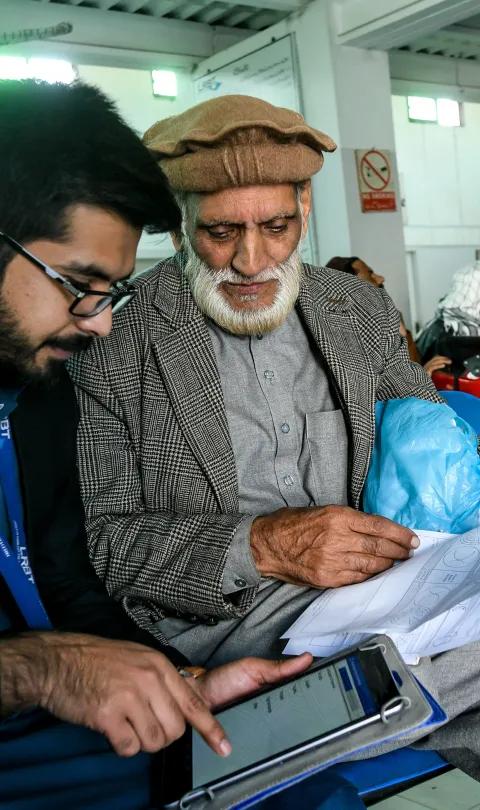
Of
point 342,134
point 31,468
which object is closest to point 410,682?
point 31,468

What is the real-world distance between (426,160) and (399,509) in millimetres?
14272

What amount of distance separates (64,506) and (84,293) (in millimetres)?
513

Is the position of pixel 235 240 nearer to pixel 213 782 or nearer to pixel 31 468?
pixel 31 468

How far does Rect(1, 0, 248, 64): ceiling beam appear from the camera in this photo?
26.2ft

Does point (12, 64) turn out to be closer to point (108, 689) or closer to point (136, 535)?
point (136, 535)

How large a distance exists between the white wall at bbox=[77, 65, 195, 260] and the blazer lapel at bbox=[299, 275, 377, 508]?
7.72 metres

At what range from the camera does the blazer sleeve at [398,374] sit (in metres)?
2.14

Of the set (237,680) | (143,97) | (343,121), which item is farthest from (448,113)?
(237,680)

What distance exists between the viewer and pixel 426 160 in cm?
1495

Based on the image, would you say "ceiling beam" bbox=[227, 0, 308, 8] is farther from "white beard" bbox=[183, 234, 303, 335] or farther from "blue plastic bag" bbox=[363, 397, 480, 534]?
"blue plastic bag" bbox=[363, 397, 480, 534]

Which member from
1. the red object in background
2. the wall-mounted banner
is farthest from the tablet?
the wall-mounted banner

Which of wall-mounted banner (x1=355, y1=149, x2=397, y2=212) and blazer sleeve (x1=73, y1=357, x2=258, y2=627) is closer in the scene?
blazer sleeve (x1=73, y1=357, x2=258, y2=627)

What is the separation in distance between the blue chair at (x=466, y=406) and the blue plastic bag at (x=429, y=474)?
42 cm

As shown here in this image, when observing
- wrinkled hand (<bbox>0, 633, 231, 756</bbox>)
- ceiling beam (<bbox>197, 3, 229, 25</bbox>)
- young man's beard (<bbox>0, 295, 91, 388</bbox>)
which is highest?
ceiling beam (<bbox>197, 3, 229, 25</bbox>)
